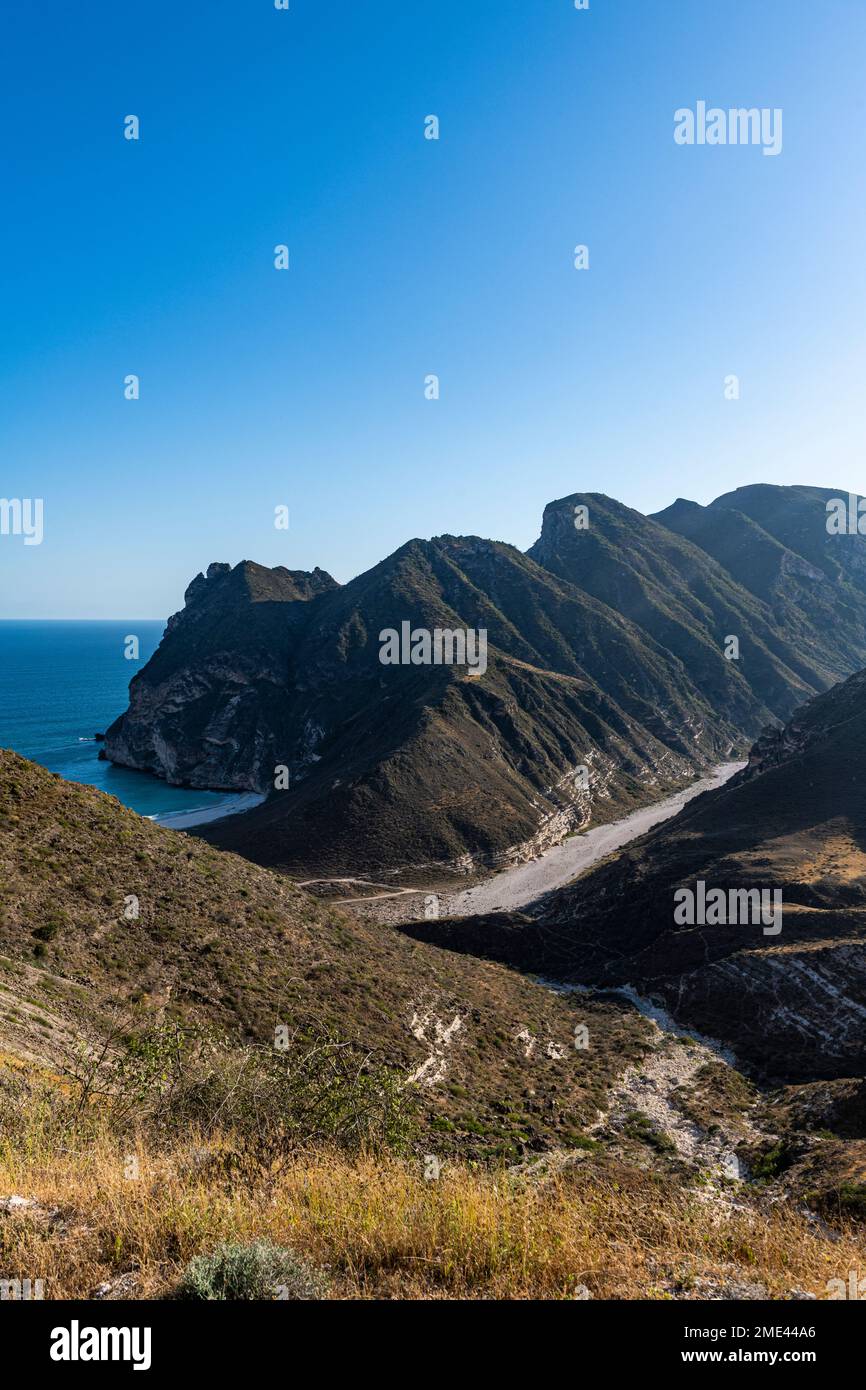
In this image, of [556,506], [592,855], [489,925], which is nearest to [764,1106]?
[489,925]

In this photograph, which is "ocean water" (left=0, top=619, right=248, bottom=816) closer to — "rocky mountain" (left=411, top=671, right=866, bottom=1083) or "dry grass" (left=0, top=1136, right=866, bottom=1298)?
"rocky mountain" (left=411, top=671, right=866, bottom=1083)

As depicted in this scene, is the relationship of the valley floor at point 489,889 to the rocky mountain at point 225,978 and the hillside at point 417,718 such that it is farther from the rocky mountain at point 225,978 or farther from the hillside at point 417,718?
the rocky mountain at point 225,978

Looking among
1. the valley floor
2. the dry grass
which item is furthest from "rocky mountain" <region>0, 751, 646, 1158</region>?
the valley floor

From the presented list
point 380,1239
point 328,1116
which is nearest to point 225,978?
point 328,1116

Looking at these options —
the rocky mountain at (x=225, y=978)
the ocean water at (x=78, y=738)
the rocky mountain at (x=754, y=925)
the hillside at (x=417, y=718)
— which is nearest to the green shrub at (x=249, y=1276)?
the rocky mountain at (x=225, y=978)

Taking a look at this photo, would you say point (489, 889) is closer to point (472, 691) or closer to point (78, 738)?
point (472, 691)

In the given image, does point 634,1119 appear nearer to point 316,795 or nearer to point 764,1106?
point 764,1106

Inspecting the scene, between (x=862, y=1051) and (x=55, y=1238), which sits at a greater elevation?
(x=55, y=1238)
